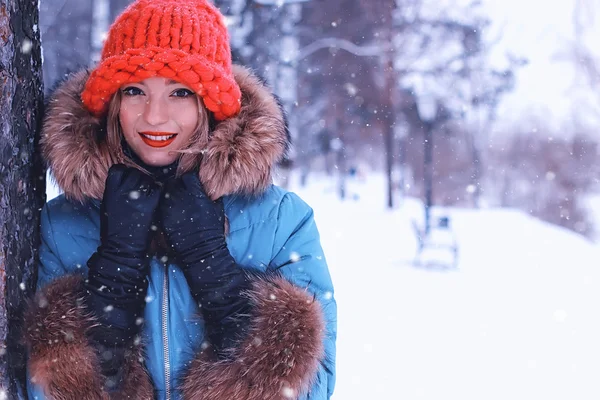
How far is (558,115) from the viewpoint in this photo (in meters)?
21.8

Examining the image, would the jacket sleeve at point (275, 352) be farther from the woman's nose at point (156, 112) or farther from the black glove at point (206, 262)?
the woman's nose at point (156, 112)

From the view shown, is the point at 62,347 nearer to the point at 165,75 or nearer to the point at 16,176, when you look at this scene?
the point at 16,176

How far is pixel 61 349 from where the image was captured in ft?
5.19

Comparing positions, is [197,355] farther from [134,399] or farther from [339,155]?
[339,155]

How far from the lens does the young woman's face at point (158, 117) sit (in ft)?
5.66

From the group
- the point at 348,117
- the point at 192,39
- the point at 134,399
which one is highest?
the point at 348,117

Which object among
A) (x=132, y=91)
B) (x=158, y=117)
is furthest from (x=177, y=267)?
(x=132, y=91)

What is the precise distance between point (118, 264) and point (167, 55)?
68cm

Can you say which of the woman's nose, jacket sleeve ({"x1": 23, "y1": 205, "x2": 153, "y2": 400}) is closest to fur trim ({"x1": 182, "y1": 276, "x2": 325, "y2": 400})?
jacket sleeve ({"x1": 23, "y1": 205, "x2": 153, "y2": 400})

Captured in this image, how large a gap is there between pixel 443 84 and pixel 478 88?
3849 mm

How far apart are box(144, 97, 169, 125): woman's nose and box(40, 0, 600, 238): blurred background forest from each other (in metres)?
2.81

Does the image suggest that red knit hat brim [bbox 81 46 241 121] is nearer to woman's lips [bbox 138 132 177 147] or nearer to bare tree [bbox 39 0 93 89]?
woman's lips [bbox 138 132 177 147]

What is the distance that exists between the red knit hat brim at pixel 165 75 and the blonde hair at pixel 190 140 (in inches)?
1.2

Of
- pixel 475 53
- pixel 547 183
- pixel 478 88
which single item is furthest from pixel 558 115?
pixel 475 53
